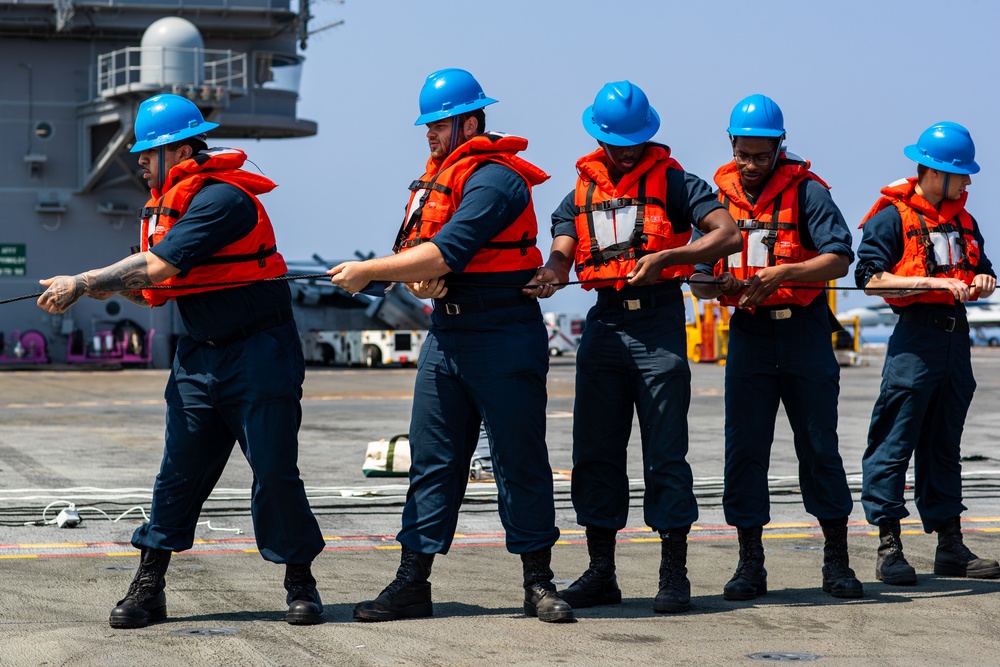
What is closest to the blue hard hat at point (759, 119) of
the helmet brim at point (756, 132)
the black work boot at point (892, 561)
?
the helmet brim at point (756, 132)

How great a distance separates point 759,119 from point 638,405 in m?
1.42

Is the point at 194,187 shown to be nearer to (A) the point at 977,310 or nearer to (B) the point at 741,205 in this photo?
(B) the point at 741,205

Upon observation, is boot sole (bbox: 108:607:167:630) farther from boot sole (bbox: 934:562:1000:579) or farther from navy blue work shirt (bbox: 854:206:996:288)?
boot sole (bbox: 934:562:1000:579)

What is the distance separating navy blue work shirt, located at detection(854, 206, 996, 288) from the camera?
6.41 meters

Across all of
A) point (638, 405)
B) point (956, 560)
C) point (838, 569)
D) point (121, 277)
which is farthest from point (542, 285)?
point (956, 560)

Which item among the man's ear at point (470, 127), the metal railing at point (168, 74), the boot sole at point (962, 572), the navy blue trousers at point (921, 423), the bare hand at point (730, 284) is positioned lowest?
the boot sole at point (962, 572)

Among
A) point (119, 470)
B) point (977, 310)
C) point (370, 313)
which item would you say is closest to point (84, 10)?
point (370, 313)

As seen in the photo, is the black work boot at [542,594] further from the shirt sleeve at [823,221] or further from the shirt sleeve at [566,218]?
the shirt sleeve at [823,221]

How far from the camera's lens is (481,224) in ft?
17.1

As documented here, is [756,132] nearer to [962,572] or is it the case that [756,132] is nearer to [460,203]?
[460,203]

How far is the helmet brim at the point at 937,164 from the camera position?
250 inches

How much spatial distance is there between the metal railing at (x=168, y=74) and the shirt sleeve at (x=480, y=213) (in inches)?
1106

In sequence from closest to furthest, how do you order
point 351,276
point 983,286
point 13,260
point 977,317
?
point 351,276, point 983,286, point 13,260, point 977,317

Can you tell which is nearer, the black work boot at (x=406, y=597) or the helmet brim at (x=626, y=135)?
the black work boot at (x=406, y=597)
